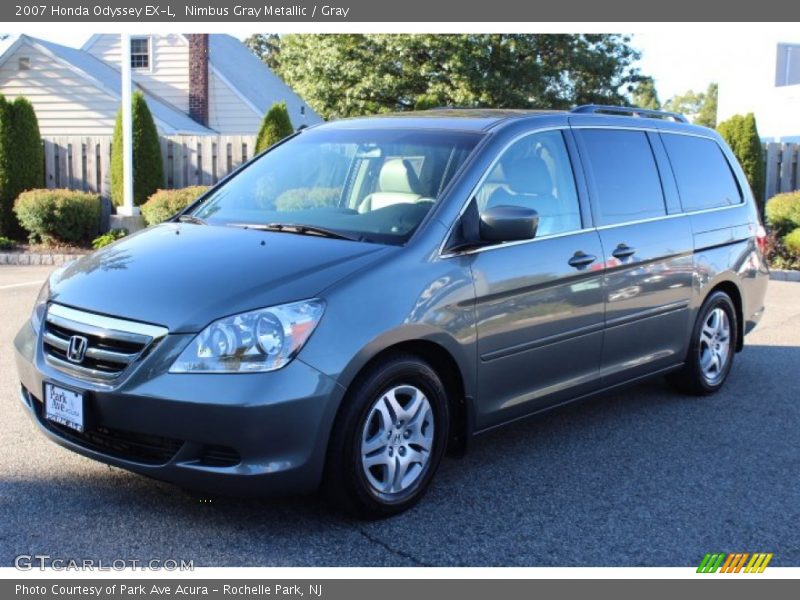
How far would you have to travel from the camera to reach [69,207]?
1441 centimetres

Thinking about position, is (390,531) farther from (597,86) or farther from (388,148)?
(597,86)

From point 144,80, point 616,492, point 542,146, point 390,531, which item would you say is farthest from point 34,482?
point 144,80

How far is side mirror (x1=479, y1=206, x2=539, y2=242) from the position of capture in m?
4.45

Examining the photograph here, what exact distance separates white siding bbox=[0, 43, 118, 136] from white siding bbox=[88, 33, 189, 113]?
305 centimetres

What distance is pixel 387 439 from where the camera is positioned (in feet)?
13.6

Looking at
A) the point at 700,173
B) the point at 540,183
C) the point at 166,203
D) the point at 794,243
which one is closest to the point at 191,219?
the point at 540,183

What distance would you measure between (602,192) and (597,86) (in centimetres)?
Answer: 2893

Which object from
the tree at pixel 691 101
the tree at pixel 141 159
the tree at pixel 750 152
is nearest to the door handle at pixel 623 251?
the tree at pixel 750 152

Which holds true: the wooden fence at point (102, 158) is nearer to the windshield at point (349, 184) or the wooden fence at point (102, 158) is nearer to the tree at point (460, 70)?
the windshield at point (349, 184)

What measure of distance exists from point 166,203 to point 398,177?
34.1ft

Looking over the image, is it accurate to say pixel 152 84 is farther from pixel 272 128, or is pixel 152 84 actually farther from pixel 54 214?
pixel 54 214

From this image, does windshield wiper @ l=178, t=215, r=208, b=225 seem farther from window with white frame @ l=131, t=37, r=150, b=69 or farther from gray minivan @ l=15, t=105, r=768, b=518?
window with white frame @ l=131, t=37, r=150, b=69

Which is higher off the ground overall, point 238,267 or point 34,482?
point 238,267

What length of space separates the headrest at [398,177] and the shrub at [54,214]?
1069 centimetres
